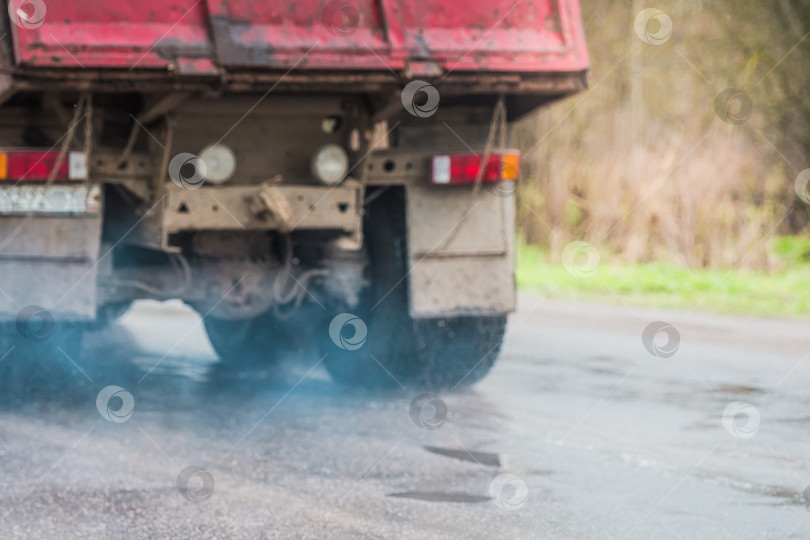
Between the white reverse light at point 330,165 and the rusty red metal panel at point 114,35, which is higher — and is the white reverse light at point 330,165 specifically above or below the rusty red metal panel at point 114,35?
below

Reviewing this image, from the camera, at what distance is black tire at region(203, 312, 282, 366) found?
7.15 meters

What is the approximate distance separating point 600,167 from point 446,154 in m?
10.4

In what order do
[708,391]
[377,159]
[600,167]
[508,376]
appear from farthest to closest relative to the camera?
[600,167], [508,376], [708,391], [377,159]

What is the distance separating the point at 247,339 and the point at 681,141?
9.67 meters

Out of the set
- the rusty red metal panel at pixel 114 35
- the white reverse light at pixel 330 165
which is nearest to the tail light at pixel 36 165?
the rusty red metal panel at pixel 114 35

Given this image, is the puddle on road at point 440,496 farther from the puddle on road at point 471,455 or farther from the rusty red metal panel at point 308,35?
the rusty red metal panel at point 308,35

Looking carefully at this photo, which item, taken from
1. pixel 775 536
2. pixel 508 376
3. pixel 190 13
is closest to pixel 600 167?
pixel 508 376

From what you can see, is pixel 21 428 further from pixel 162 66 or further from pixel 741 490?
pixel 741 490

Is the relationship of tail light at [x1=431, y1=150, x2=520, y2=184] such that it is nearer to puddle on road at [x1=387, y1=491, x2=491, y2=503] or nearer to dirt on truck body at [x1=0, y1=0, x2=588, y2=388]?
dirt on truck body at [x1=0, y1=0, x2=588, y2=388]

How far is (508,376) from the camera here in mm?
7141

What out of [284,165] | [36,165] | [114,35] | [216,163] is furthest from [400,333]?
[114,35]

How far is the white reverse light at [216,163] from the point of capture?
5676 mm

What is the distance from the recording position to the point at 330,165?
19.1ft

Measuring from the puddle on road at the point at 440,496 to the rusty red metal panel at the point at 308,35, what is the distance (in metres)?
2.04
